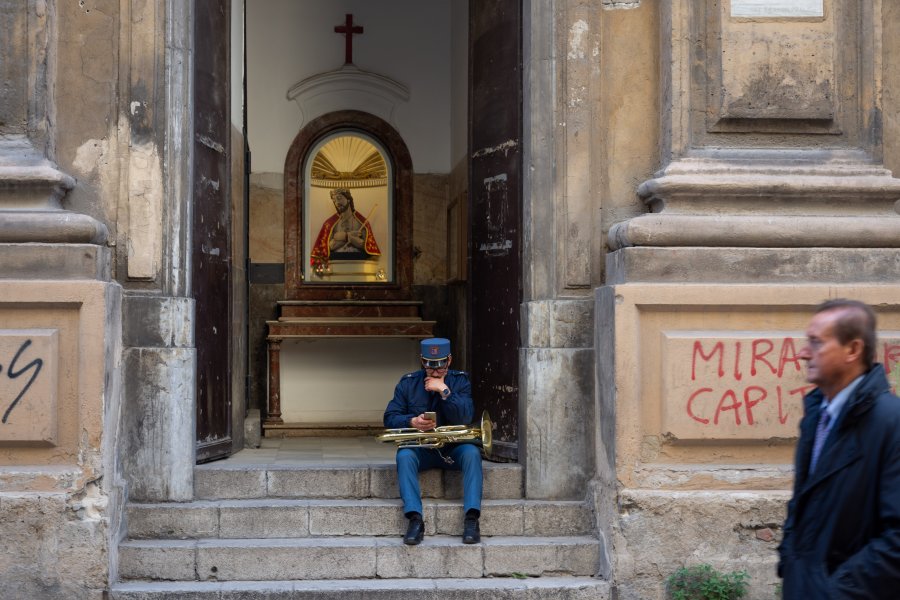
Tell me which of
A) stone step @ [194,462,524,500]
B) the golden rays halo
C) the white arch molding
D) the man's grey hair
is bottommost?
stone step @ [194,462,524,500]

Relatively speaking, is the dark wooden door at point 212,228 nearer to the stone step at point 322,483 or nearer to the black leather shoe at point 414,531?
the stone step at point 322,483

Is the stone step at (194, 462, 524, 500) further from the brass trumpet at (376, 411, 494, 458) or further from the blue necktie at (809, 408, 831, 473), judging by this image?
the blue necktie at (809, 408, 831, 473)

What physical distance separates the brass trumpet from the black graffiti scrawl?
2.17m

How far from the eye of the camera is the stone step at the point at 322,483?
7.72 metres

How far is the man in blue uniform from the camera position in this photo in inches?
288

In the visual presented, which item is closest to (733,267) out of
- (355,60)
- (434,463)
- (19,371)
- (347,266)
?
(434,463)

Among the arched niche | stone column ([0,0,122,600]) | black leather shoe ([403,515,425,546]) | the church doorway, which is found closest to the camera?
stone column ([0,0,122,600])

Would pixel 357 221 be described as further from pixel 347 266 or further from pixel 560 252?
pixel 560 252

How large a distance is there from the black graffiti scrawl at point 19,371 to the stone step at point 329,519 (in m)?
1.02

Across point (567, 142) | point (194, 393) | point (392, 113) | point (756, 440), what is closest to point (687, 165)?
point (567, 142)

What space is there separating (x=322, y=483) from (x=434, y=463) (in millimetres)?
769

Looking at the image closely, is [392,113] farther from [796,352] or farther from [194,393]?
[796,352]

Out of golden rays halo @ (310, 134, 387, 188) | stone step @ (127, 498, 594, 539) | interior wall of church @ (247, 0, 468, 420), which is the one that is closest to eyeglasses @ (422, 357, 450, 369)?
stone step @ (127, 498, 594, 539)

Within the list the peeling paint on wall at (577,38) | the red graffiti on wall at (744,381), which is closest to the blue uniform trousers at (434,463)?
the red graffiti on wall at (744,381)
